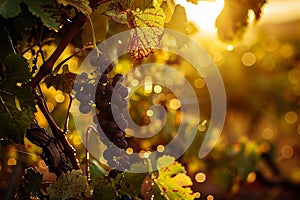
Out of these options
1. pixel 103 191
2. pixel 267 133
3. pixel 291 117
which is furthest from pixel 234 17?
pixel 267 133

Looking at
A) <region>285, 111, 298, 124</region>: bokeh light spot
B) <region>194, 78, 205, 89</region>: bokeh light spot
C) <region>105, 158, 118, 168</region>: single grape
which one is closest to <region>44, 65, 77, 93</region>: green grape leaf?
<region>105, 158, 118, 168</region>: single grape

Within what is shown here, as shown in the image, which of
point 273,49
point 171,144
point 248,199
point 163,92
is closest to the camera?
point 171,144

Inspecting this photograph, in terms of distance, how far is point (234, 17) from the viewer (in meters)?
1.11

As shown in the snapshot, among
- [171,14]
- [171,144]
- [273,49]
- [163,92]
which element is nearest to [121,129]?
[171,14]

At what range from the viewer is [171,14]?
3.13 ft

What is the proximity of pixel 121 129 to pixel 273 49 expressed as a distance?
3.49 m

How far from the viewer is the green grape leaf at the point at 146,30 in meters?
0.82

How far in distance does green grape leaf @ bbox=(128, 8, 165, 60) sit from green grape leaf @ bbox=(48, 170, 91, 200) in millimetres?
181

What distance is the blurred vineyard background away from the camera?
1.94 m

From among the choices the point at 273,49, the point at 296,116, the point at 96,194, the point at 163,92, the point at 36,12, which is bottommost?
the point at 96,194

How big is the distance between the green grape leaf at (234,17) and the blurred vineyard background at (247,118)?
0.51 metres

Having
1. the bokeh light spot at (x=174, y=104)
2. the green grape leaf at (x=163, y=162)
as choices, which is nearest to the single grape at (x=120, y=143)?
the green grape leaf at (x=163, y=162)

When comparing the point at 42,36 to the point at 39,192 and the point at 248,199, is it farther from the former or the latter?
the point at 248,199

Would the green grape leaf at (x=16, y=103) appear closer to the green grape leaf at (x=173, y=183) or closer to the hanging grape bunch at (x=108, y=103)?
the hanging grape bunch at (x=108, y=103)
